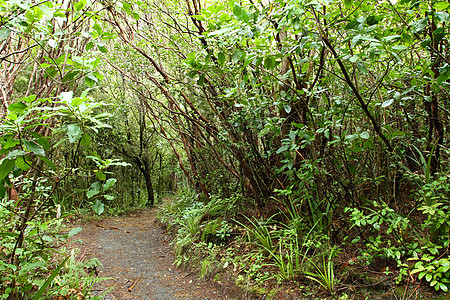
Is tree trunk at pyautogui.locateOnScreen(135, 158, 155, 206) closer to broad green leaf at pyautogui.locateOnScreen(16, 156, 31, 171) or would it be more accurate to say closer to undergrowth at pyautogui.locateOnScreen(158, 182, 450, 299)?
undergrowth at pyautogui.locateOnScreen(158, 182, 450, 299)

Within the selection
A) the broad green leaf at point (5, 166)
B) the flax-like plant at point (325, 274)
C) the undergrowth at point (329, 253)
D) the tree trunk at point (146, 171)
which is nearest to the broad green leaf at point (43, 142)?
the broad green leaf at point (5, 166)

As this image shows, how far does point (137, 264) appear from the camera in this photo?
4215 millimetres

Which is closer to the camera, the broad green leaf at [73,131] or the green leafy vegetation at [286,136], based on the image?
the broad green leaf at [73,131]

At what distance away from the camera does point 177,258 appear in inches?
168

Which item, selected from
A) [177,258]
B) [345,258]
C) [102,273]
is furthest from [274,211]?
[102,273]

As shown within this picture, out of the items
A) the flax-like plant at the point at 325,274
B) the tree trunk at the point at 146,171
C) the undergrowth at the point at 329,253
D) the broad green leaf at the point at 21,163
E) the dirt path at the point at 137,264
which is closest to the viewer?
the broad green leaf at the point at 21,163

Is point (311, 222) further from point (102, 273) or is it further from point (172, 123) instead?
point (172, 123)

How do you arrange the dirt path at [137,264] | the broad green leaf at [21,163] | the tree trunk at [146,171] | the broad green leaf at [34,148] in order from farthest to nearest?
the tree trunk at [146,171], the dirt path at [137,264], the broad green leaf at [21,163], the broad green leaf at [34,148]

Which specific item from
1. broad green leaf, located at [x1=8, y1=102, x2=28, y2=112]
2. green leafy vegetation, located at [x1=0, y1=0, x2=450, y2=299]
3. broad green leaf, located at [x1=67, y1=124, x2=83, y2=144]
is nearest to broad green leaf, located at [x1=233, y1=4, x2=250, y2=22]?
green leafy vegetation, located at [x1=0, y1=0, x2=450, y2=299]

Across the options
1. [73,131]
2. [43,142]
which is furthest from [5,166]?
[73,131]

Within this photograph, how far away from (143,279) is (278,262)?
194 cm

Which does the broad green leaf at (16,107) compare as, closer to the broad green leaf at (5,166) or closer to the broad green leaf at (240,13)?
the broad green leaf at (5,166)

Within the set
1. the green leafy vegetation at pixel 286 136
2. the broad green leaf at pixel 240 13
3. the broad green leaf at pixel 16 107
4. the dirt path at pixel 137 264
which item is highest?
the broad green leaf at pixel 240 13

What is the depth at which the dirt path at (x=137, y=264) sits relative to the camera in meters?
3.26
